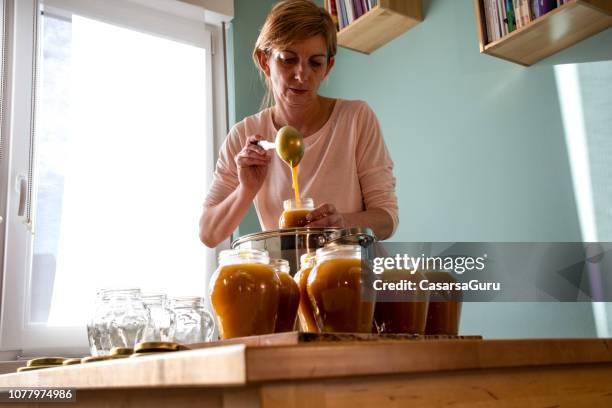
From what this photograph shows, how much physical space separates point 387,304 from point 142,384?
36 cm

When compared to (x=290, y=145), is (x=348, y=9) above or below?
above

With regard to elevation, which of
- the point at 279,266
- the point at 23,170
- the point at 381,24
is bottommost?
the point at 279,266

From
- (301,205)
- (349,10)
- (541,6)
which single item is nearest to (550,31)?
(541,6)

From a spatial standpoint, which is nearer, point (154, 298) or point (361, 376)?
point (361, 376)

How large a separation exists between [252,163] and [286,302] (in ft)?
1.92

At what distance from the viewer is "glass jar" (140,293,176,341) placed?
2.94 feet

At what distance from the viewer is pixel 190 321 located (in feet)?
3.06

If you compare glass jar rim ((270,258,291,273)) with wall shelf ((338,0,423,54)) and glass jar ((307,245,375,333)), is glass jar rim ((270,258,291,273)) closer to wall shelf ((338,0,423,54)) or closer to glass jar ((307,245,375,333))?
glass jar ((307,245,375,333))

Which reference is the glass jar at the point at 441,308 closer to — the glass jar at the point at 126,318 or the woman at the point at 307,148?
the glass jar at the point at 126,318

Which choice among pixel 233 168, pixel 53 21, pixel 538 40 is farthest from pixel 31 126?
pixel 538 40

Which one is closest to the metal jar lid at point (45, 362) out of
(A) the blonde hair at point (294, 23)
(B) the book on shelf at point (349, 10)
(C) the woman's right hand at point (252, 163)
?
(C) the woman's right hand at point (252, 163)

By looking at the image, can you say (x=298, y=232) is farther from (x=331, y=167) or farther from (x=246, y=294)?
(x=331, y=167)

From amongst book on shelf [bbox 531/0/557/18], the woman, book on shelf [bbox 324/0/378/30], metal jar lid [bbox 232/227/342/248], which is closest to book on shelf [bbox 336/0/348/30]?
book on shelf [bbox 324/0/378/30]

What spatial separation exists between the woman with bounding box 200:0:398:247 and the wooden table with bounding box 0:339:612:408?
30.8 inches
